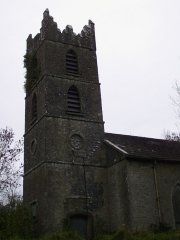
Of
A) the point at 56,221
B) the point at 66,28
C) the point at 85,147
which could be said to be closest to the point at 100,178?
the point at 85,147

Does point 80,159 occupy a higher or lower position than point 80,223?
higher

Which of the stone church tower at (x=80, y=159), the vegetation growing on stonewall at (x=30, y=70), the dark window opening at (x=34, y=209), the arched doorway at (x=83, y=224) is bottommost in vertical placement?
the arched doorway at (x=83, y=224)

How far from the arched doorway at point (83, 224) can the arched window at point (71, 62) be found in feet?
34.0

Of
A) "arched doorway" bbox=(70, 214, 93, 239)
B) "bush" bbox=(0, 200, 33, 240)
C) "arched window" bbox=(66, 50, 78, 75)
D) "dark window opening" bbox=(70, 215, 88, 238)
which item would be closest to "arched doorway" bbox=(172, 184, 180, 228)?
"arched doorway" bbox=(70, 214, 93, 239)

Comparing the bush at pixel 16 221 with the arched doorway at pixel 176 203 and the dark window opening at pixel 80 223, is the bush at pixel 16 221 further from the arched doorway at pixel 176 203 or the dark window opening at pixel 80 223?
the arched doorway at pixel 176 203

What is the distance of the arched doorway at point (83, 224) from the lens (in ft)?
83.0

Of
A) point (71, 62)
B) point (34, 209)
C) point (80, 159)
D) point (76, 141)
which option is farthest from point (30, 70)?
point (34, 209)

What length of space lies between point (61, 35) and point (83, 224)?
14.0 metres

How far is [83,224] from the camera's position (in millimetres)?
25625

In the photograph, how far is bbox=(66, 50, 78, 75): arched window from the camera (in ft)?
98.1

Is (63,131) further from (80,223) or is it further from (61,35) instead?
(61,35)

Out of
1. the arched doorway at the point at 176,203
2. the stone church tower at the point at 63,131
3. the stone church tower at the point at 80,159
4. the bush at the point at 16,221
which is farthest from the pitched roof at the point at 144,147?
the bush at the point at 16,221

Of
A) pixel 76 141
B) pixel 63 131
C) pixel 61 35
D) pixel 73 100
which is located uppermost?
pixel 61 35

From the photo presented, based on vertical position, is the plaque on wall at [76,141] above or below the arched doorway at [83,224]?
above
